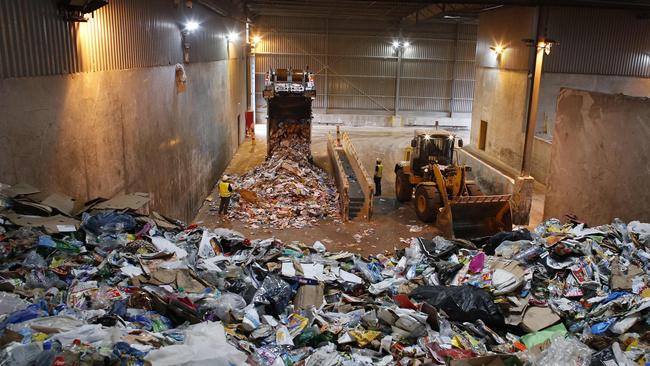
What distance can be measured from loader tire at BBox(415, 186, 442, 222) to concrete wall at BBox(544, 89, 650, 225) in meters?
2.63

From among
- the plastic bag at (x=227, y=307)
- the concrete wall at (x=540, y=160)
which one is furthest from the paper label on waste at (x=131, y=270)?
the concrete wall at (x=540, y=160)

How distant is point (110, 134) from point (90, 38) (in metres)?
1.49

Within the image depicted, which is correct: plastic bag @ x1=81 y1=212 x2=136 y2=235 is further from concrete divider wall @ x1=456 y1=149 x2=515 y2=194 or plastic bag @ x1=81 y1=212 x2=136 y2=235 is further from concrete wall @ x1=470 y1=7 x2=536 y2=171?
concrete wall @ x1=470 y1=7 x2=536 y2=171

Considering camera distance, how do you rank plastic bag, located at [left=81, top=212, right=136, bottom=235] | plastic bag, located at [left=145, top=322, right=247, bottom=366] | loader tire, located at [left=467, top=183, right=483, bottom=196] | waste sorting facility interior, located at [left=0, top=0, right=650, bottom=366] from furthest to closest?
loader tire, located at [left=467, top=183, right=483, bottom=196] → plastic bag, located at [left=81, top=212, right=136, bottom=235] → waste sorting facility interior, located at [left=0, top=0, right=650, bottom=366] → plastic bag, located at [left=145, top=322, right=247, bottom=366]

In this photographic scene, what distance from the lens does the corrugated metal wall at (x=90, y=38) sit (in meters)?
5.48

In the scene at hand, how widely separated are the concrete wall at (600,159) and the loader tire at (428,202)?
8.62 ft

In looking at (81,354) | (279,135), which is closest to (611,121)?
(81,354)

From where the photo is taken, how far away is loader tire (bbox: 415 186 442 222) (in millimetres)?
12859

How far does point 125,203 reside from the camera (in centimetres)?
710

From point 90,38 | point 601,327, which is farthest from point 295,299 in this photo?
point 90,38

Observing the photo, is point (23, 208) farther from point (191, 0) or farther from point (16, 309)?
point (191, 0)

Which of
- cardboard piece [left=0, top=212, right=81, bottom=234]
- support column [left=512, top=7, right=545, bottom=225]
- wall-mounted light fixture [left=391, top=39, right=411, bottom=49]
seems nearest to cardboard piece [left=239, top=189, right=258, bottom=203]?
support column [left=512, top=7, right=545, bottom=225]

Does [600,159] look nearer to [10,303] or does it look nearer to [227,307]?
[227,307]

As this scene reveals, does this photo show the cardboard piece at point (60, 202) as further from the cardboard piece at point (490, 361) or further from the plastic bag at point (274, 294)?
the cardboard piece at point (490, 361)
